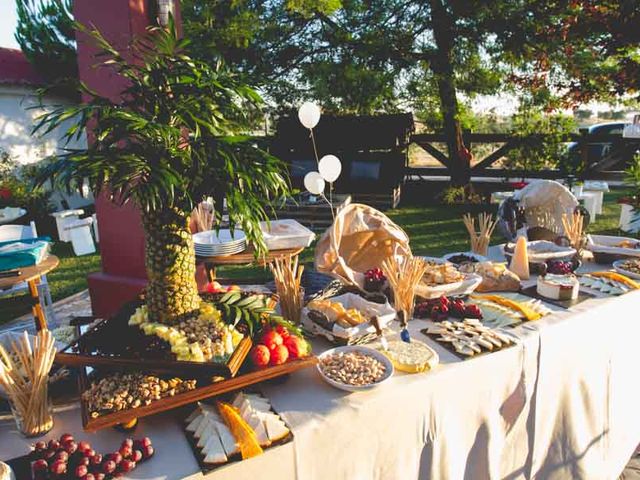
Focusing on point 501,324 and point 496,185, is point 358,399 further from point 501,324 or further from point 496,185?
point 496,185

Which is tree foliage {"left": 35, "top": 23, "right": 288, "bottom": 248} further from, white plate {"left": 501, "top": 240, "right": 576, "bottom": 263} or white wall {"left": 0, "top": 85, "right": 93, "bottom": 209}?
white wall {"left": 0, "top": 85, "right": 93, "bottom": 209}

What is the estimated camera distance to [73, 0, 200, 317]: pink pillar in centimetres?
292

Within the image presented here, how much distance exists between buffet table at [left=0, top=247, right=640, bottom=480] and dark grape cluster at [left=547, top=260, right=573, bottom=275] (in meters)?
0.32

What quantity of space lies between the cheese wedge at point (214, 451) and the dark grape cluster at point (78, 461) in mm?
174

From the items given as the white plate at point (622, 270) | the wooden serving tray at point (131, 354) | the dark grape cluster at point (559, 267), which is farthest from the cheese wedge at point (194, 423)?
the white plate at point (622, 270)

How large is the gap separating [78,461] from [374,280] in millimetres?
1535

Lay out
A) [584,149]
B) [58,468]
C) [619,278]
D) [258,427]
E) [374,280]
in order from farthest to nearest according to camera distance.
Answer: [584,149] < [619,278] < [374,280] < [258,427] < [58,468]

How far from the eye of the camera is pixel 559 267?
2717 millimetres

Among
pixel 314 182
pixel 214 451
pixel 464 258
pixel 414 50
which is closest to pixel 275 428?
pixel 214 451

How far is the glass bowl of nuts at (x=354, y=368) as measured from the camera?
1.63 meters

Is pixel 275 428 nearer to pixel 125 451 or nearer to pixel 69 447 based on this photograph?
pixel 125 451

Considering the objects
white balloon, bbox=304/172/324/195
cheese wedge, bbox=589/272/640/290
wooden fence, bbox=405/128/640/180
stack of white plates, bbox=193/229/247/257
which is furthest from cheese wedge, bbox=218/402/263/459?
wooden fence, bbox=405/128/640/180

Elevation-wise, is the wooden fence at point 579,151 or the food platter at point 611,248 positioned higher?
the wooden fence at point 579,151

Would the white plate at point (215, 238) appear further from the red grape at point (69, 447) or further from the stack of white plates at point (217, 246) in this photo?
the red grape at point (69, 447)
